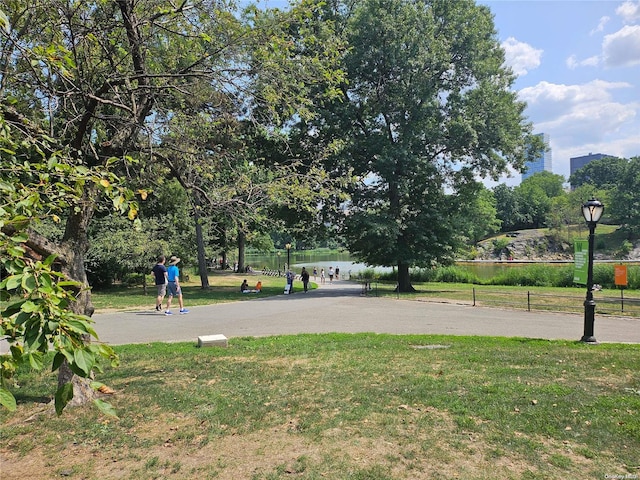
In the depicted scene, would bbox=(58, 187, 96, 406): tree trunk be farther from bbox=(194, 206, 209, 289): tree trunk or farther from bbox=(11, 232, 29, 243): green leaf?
bbox=(194, 206, 209, 289): tree trunk

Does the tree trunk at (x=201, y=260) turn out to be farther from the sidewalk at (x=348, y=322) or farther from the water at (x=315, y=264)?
the sidewalk at (x=348, y=322)

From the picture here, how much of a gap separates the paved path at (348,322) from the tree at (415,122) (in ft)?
23.8

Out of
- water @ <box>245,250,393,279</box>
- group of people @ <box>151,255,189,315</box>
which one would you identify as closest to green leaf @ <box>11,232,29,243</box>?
group of people @ <box>151,255,189,315</box>

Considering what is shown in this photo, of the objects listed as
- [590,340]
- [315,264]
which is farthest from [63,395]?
[315,264]

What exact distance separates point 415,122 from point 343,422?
22054 millimetres

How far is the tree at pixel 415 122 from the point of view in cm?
2377

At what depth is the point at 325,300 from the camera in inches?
820

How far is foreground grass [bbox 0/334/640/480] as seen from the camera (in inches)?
156

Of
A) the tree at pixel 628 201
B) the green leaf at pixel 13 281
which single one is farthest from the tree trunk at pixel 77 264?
the tree at pixel 628 201

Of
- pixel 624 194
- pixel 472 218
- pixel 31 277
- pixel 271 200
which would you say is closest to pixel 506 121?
pixel 472 218

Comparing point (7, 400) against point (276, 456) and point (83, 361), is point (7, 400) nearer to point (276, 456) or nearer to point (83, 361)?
point (83, 361)

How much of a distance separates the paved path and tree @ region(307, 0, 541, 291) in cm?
725

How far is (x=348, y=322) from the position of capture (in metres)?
14.2

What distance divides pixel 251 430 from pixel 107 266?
25.9 metres
